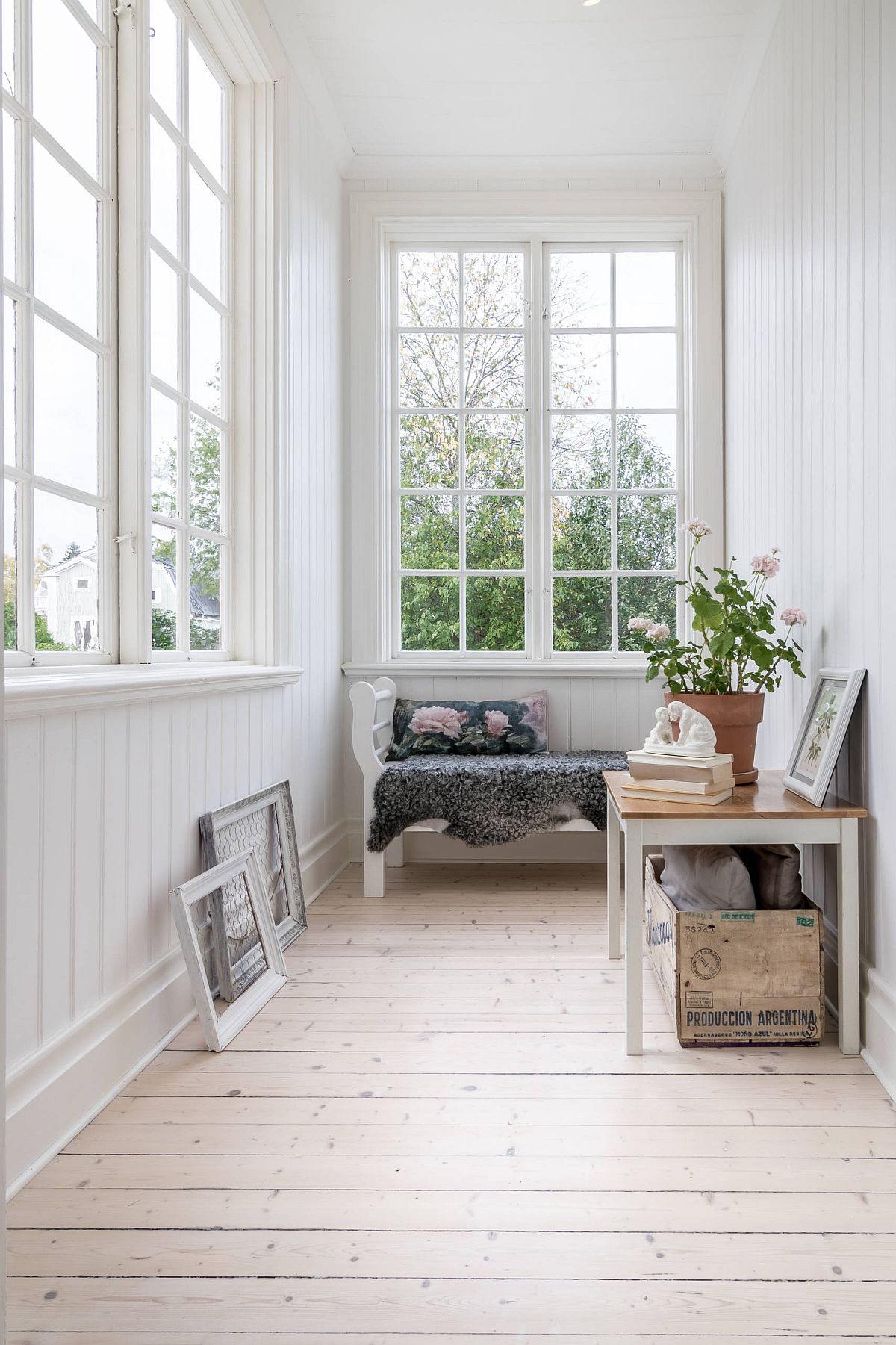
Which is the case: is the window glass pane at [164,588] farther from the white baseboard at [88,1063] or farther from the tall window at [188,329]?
the white baseboard at [88,1063]

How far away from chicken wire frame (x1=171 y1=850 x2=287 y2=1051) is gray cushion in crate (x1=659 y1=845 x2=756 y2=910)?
100cm

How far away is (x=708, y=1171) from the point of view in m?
1.44

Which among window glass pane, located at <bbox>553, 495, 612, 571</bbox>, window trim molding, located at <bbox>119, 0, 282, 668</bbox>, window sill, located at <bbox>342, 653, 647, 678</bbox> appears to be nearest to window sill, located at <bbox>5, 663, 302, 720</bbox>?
window trim molding, located at <bbox>119, 0, 282, 668</bbox>

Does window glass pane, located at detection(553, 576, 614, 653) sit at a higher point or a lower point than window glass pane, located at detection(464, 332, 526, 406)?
lower

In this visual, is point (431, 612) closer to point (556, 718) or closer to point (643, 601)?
point (556, 718)

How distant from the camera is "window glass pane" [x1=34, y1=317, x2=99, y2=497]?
1642 millimetres

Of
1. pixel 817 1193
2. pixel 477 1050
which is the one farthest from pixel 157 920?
pixel 817 1193

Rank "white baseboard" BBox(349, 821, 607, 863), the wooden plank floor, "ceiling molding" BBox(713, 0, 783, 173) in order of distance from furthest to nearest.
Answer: "white baseboard" BBox(349, 821, 607, 863), "ceiling molding" BBox(713, 0, 783, 173), the wooden plank floor

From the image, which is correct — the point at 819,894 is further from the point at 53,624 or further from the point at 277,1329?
the point at 53,624

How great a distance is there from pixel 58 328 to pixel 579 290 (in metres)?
2.64

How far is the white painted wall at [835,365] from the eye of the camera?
1812 millimetres

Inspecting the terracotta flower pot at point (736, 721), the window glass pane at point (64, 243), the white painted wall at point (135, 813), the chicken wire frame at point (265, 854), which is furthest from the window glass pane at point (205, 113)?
the terracotta flower pot at point (736, 721)

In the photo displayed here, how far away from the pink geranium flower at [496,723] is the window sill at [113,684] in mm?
1233

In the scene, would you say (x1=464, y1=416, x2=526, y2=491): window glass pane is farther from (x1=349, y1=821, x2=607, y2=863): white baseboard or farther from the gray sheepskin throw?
(x1=349, y1=821, x2=607, y2=863): white baseboard
